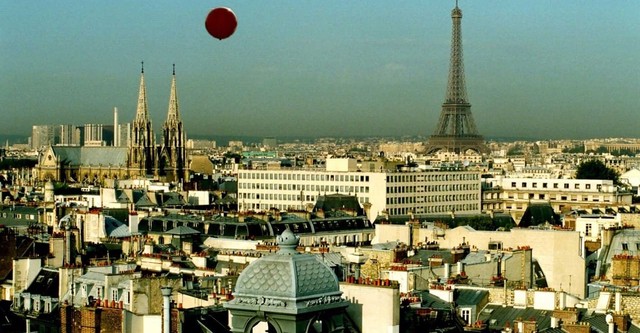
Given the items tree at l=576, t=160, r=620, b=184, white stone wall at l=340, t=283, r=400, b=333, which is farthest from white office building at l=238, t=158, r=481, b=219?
white stone wall at l=340, t=283, r=400, b=333

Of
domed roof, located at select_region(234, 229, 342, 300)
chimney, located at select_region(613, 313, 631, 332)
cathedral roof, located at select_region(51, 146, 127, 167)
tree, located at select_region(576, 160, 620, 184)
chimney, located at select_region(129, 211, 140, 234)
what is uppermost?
cathedral roof, located at select_region(51, 146, 127, 167)

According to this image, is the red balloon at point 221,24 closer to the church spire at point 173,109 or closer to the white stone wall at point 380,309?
the white stone wall at point 380,309

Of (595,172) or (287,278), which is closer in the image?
(287,278)

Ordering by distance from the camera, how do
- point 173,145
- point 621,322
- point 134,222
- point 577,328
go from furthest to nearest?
1. point 173,145
2. point 134,222
3. point 621,322
4. point 577,328

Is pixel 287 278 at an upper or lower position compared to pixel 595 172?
lower

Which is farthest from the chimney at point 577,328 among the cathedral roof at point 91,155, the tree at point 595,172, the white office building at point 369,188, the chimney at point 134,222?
the cathedral roof at point 91,155

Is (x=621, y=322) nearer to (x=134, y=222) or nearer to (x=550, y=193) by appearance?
(x=134, y=222)

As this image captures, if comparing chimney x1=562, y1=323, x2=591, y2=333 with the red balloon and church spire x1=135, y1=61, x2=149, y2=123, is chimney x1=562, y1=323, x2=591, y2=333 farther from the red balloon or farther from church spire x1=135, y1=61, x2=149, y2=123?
church spire x1=135, y1=61, x2=149, y2=123

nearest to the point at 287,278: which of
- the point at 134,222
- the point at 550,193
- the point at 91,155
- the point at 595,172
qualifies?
the point at 134,222
